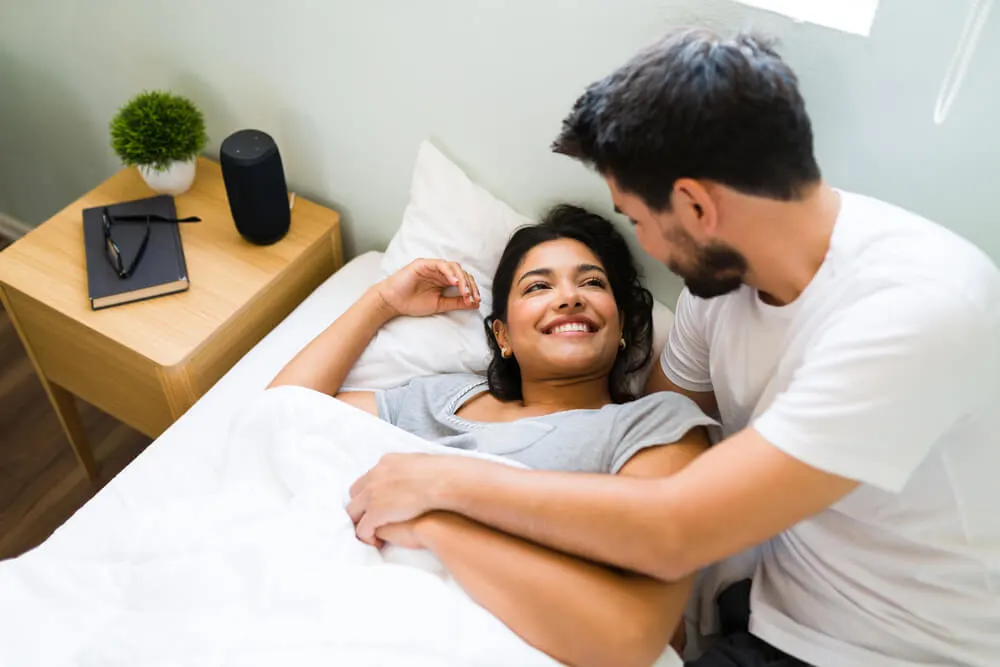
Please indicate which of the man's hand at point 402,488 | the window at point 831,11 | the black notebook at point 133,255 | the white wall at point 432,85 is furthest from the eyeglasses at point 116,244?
the window at point 831,11

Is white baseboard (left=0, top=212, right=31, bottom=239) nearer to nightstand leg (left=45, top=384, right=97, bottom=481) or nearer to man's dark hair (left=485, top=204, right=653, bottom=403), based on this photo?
nightstand leg (left=45, top=384, right=97, bottom=481)

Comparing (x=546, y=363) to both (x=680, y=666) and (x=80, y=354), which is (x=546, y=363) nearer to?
(x=680, y=666)

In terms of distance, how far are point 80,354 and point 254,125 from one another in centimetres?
62

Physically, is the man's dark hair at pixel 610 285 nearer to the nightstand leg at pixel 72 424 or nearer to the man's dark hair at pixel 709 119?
the man's dark hair at pixel 709 119

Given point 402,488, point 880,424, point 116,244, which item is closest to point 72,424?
point 116,244

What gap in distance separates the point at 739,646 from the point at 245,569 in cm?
69

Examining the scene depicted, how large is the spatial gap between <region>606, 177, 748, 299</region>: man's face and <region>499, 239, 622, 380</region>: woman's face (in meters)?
0.31

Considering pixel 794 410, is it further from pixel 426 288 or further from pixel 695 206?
pixel 426 288

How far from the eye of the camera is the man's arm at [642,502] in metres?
0.83

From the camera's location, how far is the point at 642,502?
894 millimetres

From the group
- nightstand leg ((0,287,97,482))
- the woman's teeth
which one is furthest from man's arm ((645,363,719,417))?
nightstand leg ((0,287,97,482))

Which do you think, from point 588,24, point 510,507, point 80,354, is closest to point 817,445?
point 510,507

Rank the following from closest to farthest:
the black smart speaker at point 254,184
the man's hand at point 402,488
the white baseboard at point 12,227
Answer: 1. the man's hand at point 402,488
2. the black smart speaker at point 254,184
3. the white baseboard at point 12,227

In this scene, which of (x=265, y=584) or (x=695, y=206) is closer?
(x=695, y=206)
